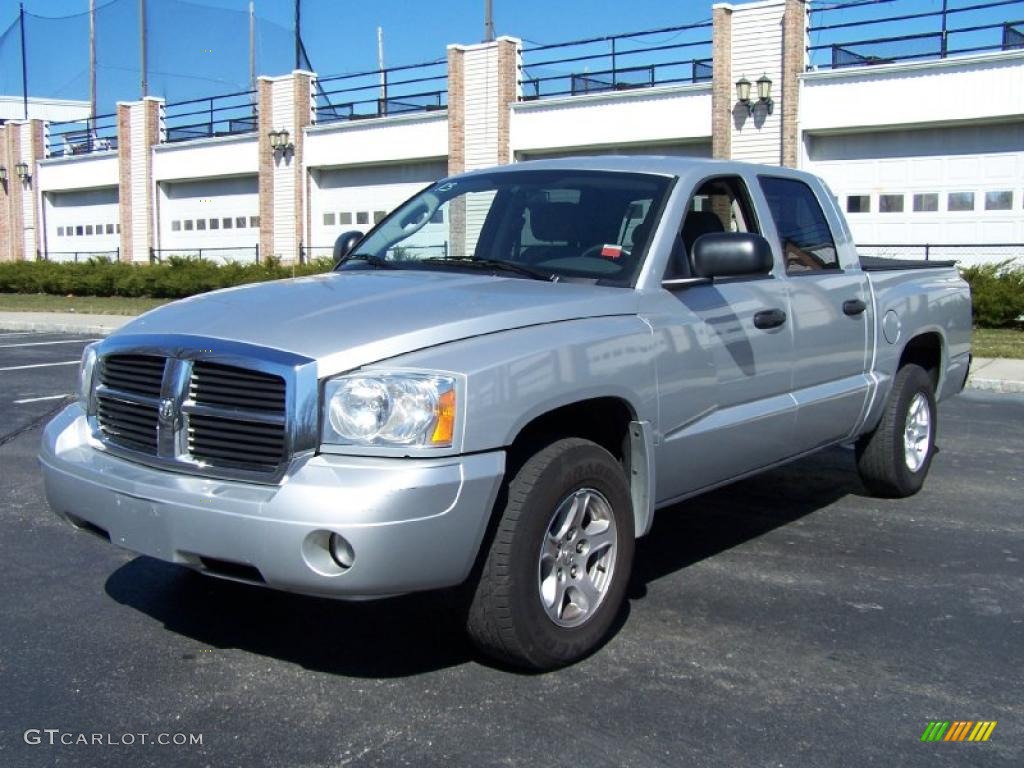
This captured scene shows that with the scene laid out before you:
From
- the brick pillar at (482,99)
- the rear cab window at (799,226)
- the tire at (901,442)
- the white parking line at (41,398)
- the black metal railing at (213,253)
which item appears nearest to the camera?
the rear cab window at (799,226)

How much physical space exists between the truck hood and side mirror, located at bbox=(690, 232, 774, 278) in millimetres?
390

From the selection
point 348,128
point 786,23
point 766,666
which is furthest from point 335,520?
point 348,128

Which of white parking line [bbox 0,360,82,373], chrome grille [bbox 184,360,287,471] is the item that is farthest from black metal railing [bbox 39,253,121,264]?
chrome grille [bbox 184,360,287,471]

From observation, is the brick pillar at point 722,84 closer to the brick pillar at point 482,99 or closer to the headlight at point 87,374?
the brick pillar at point 482,99

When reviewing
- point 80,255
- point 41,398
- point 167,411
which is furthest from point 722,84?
point 80,255

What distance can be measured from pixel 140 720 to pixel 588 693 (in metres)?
1.47

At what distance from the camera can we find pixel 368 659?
4.20m

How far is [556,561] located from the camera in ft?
13.3

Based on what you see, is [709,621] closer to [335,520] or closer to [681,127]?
[335,520]

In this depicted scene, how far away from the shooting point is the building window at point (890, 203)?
24.5 meters

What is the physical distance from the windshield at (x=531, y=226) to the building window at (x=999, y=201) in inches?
803

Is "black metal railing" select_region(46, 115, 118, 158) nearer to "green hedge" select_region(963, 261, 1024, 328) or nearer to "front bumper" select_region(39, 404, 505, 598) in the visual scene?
"green hedge" select_region(963, 261, 1024, 328)

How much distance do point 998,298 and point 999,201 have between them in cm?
531

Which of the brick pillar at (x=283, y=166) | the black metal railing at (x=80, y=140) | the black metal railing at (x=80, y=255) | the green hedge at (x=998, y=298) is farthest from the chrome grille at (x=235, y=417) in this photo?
the black metal railing at (x=80, y=140)
